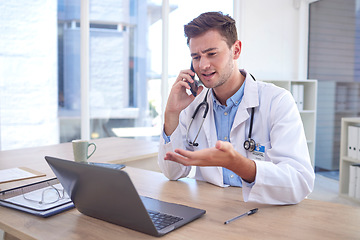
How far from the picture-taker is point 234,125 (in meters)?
1.51

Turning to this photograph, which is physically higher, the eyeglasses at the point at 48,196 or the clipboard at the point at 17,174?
the eyeglasses at the point at 48,196

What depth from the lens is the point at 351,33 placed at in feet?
15.2

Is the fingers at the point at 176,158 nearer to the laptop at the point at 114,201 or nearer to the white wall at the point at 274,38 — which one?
the laptop at the point at 114,201

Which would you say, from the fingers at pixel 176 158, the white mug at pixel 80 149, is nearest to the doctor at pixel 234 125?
the fingers at pixel 176 158

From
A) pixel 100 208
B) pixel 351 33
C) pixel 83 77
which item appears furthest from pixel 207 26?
pixel 351 33

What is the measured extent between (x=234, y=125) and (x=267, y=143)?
16cm

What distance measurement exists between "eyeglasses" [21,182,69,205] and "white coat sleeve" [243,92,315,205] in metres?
0.64

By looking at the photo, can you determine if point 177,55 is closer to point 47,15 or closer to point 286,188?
point 47,15

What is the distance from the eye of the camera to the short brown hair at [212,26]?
5.00ft

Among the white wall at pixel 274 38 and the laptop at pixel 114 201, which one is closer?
the laptop at pixel 114 201

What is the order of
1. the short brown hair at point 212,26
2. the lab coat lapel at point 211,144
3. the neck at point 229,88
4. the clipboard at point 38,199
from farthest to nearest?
the neck at point 229,88 < the short brown hair at point 212,26 < the lab coat lapel at point 211,144 < the clipboard at point 38,199

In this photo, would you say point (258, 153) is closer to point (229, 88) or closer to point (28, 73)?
point (229, 88)

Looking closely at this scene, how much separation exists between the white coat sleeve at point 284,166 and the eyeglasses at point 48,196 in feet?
2.10

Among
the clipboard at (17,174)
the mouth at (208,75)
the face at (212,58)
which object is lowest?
the clipboard at (17,174)
